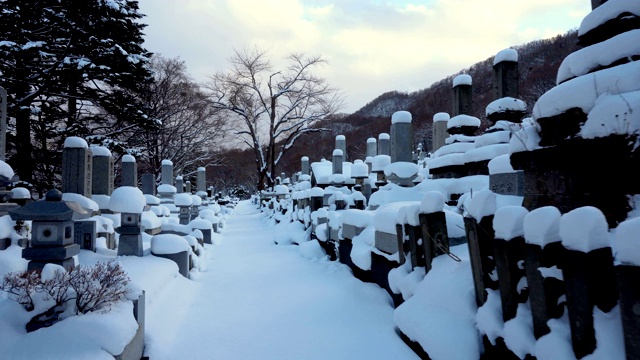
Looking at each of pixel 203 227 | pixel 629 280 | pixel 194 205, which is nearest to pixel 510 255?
pixel 629 280

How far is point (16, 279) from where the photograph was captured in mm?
2922

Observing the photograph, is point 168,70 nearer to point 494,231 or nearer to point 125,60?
point 125,60

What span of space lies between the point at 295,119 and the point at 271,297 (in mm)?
26640

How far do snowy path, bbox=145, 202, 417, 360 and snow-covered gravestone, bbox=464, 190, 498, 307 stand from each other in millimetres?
1086

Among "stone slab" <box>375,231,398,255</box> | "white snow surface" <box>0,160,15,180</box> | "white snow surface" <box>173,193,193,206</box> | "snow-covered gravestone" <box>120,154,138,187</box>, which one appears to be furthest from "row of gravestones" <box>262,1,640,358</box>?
"snow-covered gravestone" <box>120,154,138,187</box>

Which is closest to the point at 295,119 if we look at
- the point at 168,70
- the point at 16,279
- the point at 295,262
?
the point at 168,70

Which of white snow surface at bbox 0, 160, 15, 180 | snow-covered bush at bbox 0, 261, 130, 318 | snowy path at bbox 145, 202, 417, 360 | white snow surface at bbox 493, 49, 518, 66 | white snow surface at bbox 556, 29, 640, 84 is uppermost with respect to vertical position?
white snow surface at bbox 493, 49, 518, 66

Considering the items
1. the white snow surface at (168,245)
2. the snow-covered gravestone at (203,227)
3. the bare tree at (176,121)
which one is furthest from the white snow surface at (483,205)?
the bare tree at (176,121)

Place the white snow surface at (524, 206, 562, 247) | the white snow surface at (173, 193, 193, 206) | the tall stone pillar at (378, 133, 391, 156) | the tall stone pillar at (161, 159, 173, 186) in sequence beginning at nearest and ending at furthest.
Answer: the white snow surface at (524, 206, 562, 247)
the white snow surface at (173, 193, 193, 206)
the tall stone pillar at (161, 159, 173, 186)
the tall stone pillar at (378, 133, 391, 156)

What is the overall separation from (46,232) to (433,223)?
13.8ft

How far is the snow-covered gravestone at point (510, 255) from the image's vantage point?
2.33 meters

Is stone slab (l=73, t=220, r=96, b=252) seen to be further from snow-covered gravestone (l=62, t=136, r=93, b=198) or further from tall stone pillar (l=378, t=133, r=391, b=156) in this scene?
tall stone pillar (l=378, t=133, r=391, b=156)

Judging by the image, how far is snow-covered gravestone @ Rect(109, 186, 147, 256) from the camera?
20.9ft

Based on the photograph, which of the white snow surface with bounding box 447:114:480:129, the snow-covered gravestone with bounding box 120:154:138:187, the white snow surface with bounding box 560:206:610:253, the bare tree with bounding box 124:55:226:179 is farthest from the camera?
the bare tree with bounding box 124:55:226:179
